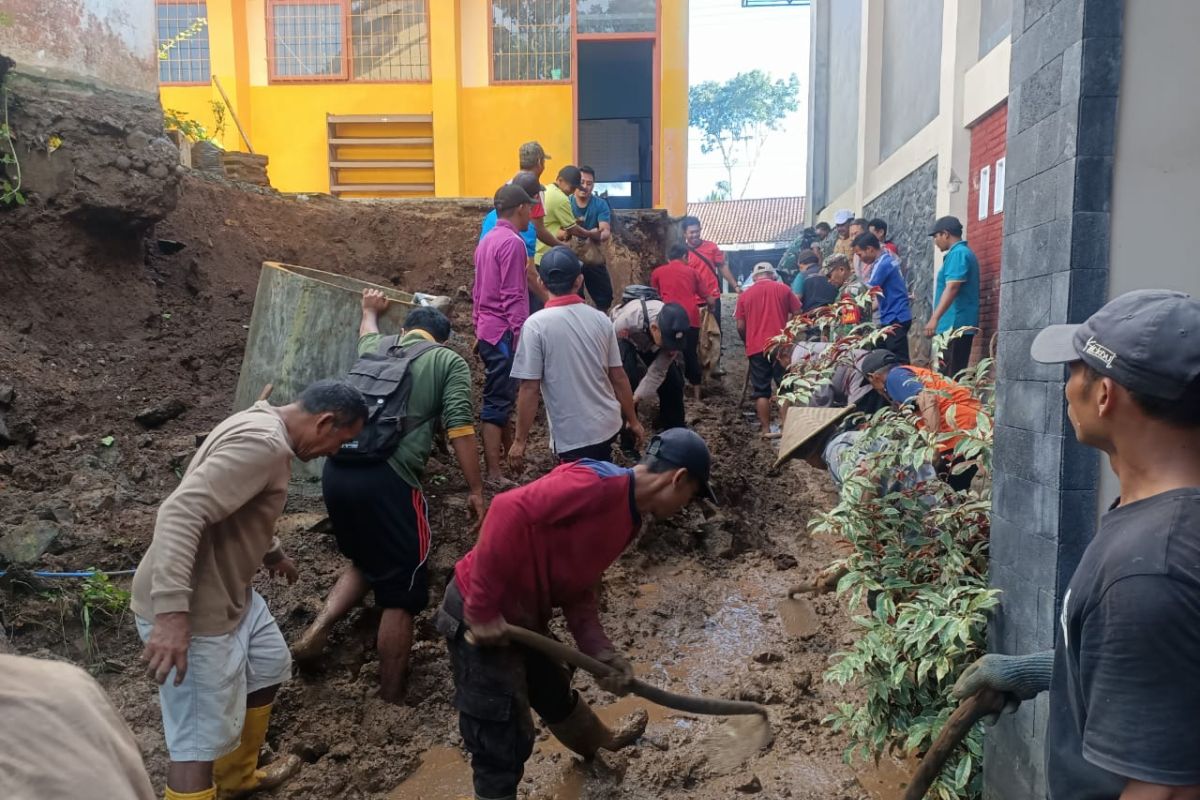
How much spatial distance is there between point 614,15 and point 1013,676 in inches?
436

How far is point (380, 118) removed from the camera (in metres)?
11.2

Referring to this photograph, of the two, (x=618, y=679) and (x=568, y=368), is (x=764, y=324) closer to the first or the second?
(x=568, y=368)

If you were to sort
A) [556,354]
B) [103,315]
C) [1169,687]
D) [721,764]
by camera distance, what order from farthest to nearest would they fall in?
[103,315], [556,354], [721,764], [1169,687]

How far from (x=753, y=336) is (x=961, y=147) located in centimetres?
339

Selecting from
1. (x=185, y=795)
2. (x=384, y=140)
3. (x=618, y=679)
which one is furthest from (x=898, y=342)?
(x=384, y=140)

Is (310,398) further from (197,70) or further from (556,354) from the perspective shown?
(197,70)

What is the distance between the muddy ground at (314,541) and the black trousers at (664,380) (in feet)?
2.04

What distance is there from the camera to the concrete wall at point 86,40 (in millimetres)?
5469

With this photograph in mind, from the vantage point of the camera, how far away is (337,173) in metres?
11.4

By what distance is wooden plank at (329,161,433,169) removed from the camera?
11.4m

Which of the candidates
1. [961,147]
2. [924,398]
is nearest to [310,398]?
[924,398]

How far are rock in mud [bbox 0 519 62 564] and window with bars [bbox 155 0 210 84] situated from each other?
9.45 metres

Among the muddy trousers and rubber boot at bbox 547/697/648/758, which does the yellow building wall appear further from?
the muddy trousers

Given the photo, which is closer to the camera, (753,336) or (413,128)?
(753,336)
